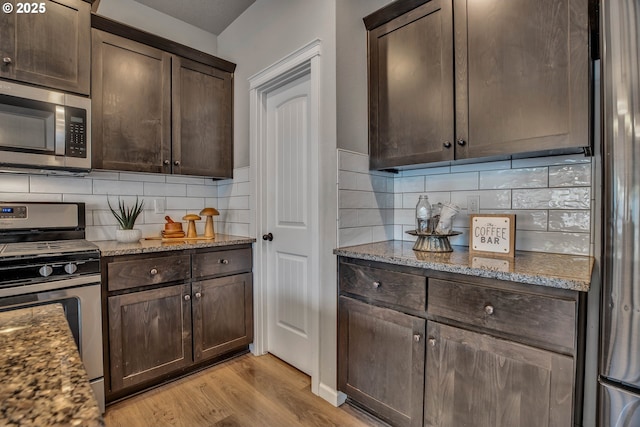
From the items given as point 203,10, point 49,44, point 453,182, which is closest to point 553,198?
point 453,182

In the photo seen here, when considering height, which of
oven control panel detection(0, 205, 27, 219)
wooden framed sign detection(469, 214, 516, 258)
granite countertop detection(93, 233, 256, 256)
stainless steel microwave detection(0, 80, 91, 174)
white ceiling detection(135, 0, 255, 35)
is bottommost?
granite countertop detection(93, 233, 256, 256)

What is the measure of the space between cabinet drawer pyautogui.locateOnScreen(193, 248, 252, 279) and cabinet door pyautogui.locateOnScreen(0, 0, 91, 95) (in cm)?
126

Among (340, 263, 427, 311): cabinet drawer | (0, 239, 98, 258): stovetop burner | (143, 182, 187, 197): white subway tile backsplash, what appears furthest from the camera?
(143, 182, 187, 197): white subway tile backsplash

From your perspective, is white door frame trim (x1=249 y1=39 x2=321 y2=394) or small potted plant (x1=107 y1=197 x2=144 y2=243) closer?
white door frame trim (x1=249 y1=39 x2=321 y2=394)

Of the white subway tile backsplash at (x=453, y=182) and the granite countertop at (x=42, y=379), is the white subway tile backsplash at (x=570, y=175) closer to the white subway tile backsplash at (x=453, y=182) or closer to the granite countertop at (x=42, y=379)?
the white subway tile backsplash at (x=453, y=182)

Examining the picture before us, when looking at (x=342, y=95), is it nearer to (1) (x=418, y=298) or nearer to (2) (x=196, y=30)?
(1) (x=418, y=298)

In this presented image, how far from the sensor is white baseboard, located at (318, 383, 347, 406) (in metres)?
1.82

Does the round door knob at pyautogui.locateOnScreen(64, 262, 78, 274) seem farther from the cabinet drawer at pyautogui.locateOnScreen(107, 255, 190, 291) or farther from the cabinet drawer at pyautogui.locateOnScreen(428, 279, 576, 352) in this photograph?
the cabinet drawer at pyautogui.locateOnScreen(428, 279, 576, 352)

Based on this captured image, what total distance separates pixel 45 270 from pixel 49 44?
4.30 feet

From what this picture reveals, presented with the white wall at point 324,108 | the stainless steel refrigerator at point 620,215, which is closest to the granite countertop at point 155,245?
the white wall at point 324,108

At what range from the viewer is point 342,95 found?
1845mm

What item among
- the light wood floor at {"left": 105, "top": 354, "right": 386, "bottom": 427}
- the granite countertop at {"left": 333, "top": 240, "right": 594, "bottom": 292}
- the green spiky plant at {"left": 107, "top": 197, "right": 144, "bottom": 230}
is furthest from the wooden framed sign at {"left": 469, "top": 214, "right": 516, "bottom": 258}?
the green spiky plant at {"left": 107, "top": 197, "right": 144, "bottom": 230}

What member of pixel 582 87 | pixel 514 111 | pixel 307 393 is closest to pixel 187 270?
pixel 307 393

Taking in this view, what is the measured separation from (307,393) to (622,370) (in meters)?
1.55
